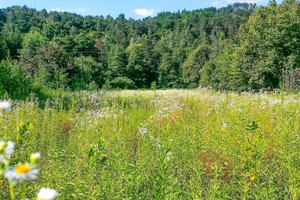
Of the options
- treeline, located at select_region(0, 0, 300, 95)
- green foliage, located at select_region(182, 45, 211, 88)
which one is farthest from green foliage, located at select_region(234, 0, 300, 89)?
green foliage, located at select_region(182, 45, 211, 88)

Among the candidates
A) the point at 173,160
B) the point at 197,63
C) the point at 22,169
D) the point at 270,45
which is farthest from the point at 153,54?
the point at 22,169

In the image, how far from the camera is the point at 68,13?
74250 millimetres

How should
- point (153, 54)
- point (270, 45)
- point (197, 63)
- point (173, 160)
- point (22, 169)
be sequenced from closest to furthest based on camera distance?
point (22, 169) < point (173, 160) < point (270, 45) < point (197, 63) < point (153, 54)

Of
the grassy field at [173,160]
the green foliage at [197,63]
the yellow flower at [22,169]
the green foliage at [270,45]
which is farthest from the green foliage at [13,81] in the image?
the green foliage at [197,63]

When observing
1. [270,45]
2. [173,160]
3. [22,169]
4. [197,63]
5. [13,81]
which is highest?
[270,45]

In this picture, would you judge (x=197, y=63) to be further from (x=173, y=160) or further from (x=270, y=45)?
(x=173, y=160)

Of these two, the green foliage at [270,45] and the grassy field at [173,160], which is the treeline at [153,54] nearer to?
the green foliage at [270,45]

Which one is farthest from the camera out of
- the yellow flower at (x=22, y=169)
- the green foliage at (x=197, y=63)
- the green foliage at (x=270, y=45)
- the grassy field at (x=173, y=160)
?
the green foliage at (x=197, y=63)

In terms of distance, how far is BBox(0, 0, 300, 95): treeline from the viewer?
705 inches

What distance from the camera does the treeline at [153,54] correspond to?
17.9 metres

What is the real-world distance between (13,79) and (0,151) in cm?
946


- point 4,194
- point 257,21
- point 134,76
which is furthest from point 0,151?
point 134,76

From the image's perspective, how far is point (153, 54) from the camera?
5428cm

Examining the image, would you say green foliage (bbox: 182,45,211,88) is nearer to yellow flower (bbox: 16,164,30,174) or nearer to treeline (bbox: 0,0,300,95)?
treeline (bbox: 0,0,300,95)
